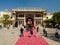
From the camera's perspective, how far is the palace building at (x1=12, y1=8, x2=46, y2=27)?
3068 inches

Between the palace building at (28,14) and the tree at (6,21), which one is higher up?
the palace building at (28,14)

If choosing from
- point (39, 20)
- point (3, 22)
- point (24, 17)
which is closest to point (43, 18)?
point (39, 20)

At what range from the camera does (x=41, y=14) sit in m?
78.8

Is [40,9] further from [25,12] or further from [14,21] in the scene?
[14,21]

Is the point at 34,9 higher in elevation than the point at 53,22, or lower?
higher

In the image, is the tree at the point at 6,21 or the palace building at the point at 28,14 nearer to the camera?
the tree at the point at 6,21

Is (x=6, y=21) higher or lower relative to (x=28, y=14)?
lower

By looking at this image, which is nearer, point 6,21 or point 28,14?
point 28,14

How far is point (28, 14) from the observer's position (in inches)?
3115

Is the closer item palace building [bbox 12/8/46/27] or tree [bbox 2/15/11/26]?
tree [bbox 2/15/11/26]

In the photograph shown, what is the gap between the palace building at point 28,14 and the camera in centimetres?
7794

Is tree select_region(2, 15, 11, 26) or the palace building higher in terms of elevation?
the palace building

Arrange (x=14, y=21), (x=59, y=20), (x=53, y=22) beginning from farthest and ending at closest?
1. (x=14, y=21)
2. (x=53, y=22)
3. (x=59, y=20)

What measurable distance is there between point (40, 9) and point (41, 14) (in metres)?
2.25
